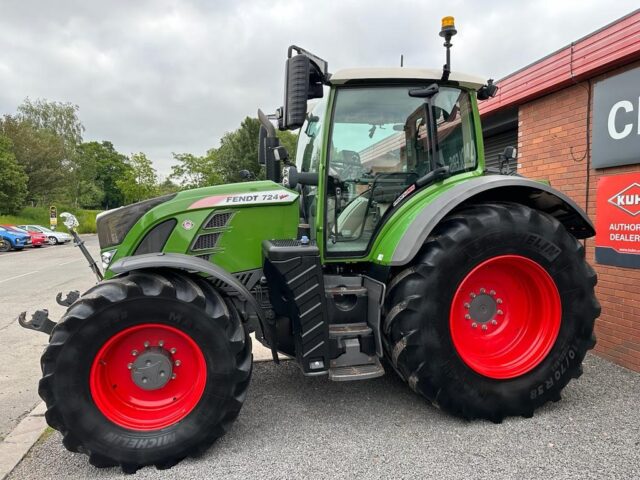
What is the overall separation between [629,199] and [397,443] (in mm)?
2947

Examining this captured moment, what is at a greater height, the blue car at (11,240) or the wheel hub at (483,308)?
the wheel hub at (483,308)

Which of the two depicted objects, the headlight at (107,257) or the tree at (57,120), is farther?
the tree at (57,120)

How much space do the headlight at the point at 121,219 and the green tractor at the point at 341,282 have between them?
1 centimetres

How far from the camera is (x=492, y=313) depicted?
3.24 metres

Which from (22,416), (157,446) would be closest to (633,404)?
(157,446)

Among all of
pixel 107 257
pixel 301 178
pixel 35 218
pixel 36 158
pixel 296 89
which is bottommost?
pixel 35 218

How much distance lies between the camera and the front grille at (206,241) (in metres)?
3.19

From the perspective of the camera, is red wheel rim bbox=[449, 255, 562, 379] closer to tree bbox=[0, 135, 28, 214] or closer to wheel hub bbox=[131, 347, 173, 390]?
wheel hub bbox=[131, 347, 173, 390]

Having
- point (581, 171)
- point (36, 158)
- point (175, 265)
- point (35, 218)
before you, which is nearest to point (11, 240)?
point (35, 218)

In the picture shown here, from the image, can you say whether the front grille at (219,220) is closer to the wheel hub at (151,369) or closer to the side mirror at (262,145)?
the side mirror at (262,145)

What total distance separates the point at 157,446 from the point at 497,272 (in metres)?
2.54

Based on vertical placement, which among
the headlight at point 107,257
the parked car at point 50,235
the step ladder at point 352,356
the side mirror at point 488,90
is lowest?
the parked car at point 50,235

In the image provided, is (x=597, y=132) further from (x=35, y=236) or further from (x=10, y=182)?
(x=10, y=182)

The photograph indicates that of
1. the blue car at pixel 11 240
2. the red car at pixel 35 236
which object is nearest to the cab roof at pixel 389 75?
the blue car at pixel 11 240
